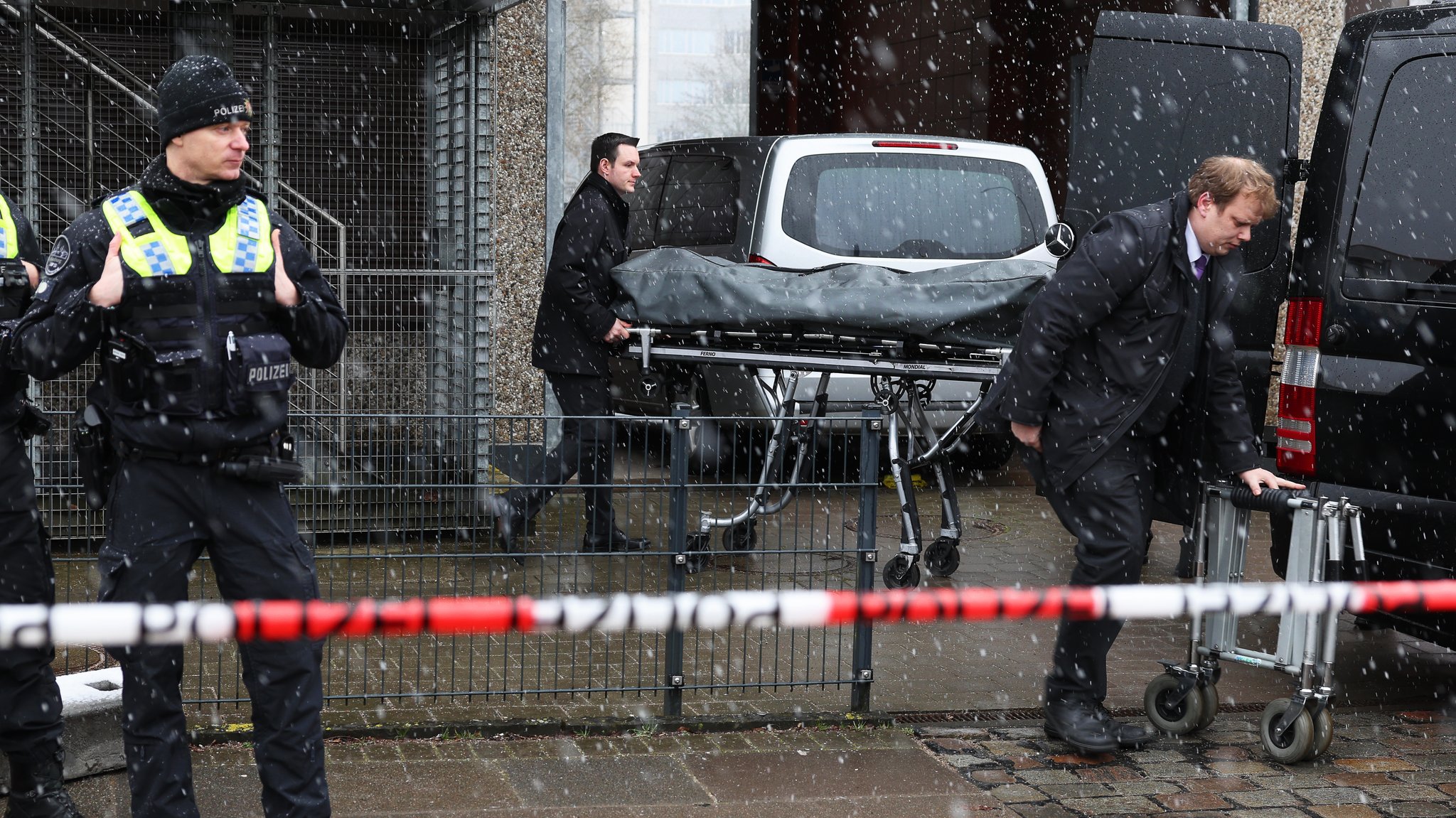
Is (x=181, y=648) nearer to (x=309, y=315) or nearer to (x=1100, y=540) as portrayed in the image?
(x=309, y=315)

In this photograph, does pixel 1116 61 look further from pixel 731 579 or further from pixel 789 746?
pixel 789 746

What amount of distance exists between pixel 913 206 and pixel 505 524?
5121 mm

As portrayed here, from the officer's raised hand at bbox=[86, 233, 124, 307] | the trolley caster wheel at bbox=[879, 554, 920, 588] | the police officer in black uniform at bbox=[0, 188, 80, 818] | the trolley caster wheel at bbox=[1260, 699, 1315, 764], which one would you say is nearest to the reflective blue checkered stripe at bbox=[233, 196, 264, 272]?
the officer's raised hand at bbox=[86, 233, 124, 307]

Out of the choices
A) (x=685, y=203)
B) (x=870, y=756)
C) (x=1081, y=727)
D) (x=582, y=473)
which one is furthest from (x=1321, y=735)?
(x=685, y=203)

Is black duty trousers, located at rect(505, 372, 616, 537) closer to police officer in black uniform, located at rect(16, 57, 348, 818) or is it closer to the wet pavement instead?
the wet pavement

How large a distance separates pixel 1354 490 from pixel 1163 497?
730mm

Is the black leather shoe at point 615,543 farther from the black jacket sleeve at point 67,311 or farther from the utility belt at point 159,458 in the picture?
the black jacket sleeve at point 67,311

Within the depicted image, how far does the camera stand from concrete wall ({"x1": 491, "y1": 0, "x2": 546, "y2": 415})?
1021 cm

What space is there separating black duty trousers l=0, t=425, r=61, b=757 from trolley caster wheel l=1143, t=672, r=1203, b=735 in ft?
10.8

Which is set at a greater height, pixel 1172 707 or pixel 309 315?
pixel 309 315

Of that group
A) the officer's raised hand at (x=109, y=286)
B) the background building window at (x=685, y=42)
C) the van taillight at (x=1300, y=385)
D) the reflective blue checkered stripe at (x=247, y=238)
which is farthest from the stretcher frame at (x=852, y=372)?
the background building window at (x=685, y=42)

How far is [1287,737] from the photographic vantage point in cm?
502

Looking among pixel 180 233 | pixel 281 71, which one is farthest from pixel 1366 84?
pixel 281 71

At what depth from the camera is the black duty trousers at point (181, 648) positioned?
3705mm
